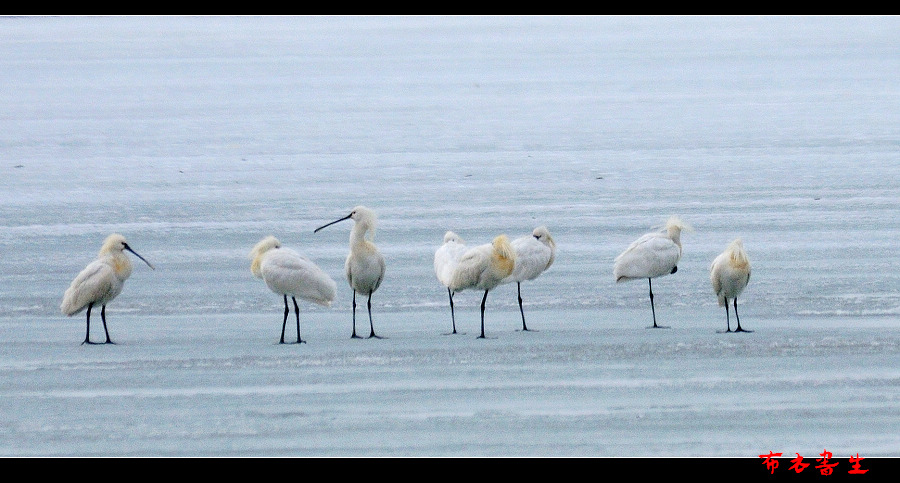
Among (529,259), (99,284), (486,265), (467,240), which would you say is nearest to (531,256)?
(529,259)

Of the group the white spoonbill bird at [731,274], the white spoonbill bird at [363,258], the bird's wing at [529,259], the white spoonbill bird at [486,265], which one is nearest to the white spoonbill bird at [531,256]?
the bird's wing at [529,259]

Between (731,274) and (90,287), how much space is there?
3571mm

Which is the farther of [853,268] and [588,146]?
[588,146]

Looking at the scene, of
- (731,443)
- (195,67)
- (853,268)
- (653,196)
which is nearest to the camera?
(731,443)

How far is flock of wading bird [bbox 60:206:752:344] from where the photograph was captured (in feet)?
23.8

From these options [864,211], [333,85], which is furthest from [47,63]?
[864,211]

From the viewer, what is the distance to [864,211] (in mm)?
10750

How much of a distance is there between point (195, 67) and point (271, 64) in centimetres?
146

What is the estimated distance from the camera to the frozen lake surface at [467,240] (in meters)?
5.73

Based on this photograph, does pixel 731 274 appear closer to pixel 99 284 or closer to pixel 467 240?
pixel 467 240

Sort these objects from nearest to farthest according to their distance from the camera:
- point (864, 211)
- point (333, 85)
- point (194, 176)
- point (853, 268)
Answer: point (853, 268) < point (864, 211) < point (194, 176) < point (333, 85)
